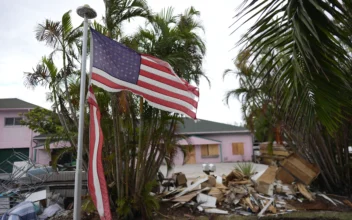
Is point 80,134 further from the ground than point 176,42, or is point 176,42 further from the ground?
point 176,42

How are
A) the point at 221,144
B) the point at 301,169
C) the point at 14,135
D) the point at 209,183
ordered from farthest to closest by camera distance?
the point at 221,144, the point at 14,135, the point at 301,169, the point at 209,183

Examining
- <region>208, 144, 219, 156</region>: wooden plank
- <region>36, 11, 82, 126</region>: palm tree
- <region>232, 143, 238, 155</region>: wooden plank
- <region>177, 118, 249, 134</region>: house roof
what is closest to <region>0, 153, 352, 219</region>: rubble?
<region>36, 11, 82, 126</region>: palm tree

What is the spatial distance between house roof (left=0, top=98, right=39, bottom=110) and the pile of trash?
720 inches

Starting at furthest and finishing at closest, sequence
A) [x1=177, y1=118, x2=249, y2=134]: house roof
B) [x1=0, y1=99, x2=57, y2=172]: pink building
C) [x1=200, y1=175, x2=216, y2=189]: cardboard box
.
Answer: [x1=177, y1=118, x2=249, y2=134]: house roof, [x1=0, y1=99, x2=57, y2=172]: pink building, [x1=200, y1=175, x2=216, y2=189]: cardboard box

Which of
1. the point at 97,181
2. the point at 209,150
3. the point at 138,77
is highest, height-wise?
the point at 138,77

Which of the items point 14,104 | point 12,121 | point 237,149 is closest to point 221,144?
point 237,149

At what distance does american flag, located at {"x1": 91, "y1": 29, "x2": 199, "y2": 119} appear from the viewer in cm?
472

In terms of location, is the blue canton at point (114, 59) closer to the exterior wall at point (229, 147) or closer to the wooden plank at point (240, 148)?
the exterior wall at point (229, 147)

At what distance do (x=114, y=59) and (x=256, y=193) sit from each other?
671 cm

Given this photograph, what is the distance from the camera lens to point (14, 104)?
2325cm

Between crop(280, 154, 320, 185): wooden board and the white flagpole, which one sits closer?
the white flagpole

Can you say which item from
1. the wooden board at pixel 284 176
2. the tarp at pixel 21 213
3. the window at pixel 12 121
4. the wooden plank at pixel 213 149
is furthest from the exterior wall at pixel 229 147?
the tarp at pixel 21 213

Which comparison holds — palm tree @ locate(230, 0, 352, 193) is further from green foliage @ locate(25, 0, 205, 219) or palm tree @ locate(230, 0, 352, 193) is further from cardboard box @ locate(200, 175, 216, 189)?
cardboard box @ locate(200, 175, 216, 189)

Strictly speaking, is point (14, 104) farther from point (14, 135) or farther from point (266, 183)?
point (266, 183)
